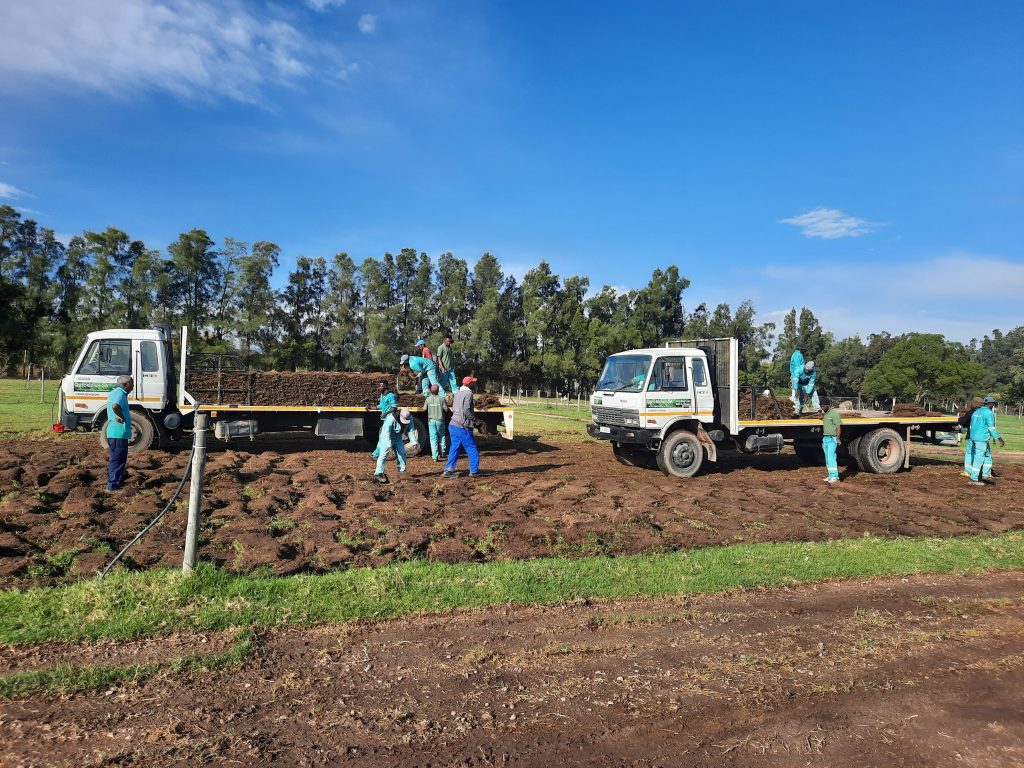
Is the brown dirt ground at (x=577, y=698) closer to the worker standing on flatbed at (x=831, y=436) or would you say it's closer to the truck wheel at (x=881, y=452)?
the worker standing on flatbed at (x=831, y=436)

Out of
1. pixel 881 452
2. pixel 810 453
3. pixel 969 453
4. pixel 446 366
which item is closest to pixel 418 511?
pixel 446 366

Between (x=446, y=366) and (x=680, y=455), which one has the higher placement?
(x=446, y=366)

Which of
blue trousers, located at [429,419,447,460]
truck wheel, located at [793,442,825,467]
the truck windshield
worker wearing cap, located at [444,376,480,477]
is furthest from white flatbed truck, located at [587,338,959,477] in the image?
worker wearing cap, located at [444,376,480,477]

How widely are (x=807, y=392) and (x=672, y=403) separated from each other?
3536mm

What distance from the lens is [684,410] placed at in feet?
39.5

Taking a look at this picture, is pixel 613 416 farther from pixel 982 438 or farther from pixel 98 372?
pixel 98 372

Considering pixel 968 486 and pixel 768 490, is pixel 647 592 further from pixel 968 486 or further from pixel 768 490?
pixel 968 486

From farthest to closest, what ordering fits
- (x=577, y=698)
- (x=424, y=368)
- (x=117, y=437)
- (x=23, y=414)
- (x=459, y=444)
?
(x=23, y=414) < (x=424, y=368) < (x=459, y=444) < (x=117, y=437) < (x=577, y=698)

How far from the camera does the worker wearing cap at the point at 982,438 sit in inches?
453

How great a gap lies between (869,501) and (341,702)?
8.79 m

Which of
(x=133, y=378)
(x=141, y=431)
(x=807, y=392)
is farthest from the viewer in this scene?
(x=807, y=392)

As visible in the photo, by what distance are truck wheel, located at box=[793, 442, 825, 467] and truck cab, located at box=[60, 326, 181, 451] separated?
1312cm

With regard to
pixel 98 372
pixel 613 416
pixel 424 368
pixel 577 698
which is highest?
pixel 424 368

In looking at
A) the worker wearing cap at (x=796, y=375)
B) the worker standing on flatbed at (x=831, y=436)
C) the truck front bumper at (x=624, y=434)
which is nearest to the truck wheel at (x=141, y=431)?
the truck front bumper at (x=624, y=434)
